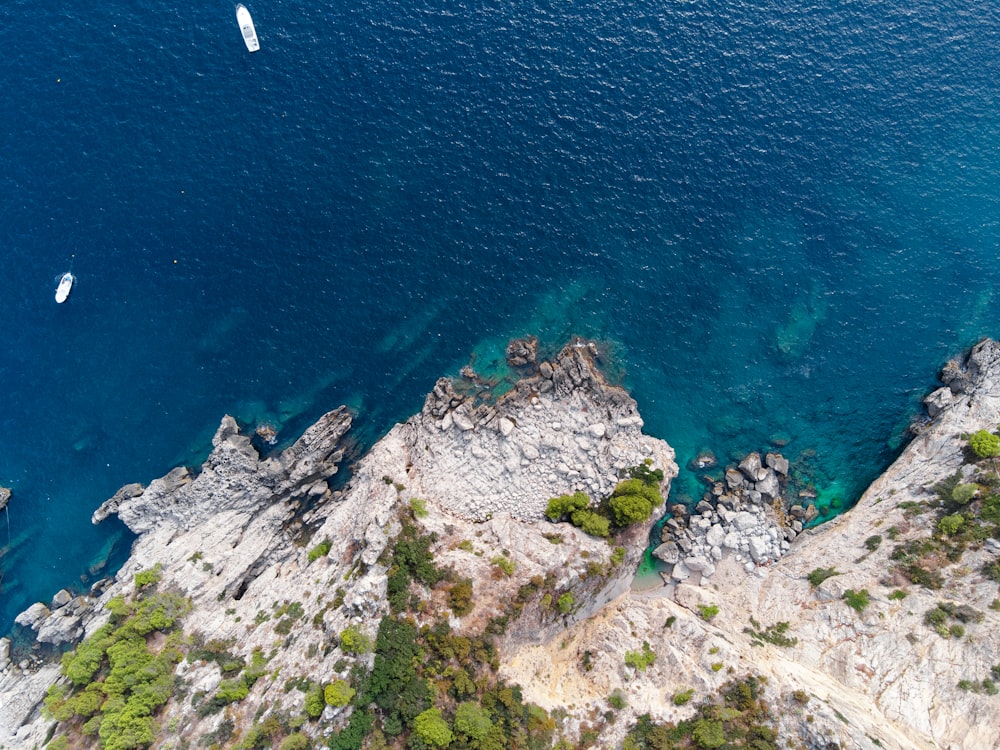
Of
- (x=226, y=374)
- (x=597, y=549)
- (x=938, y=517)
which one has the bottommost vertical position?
(x=226, y=374)

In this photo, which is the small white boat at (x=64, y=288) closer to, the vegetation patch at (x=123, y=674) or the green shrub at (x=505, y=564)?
the vegetation patch at (x=123, y=674)

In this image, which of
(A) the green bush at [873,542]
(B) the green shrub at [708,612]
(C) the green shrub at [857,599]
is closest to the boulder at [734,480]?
(A) the green bush at [873,542]

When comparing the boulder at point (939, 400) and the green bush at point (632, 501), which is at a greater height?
the boulder at point (939, 400)

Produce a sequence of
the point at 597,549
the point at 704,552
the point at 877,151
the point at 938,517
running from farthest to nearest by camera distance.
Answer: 1. the point at 877,151
2. the point at 704,552
3. the point at 597,549
4. the point at 938,517

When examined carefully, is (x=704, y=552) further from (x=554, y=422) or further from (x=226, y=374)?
(x=226, y=374)

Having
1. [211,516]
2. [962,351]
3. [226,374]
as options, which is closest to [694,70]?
[962,351]

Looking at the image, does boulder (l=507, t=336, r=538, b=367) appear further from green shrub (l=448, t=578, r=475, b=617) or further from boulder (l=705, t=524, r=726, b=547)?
boulder (l=705, t=524, r=726, b=547)
